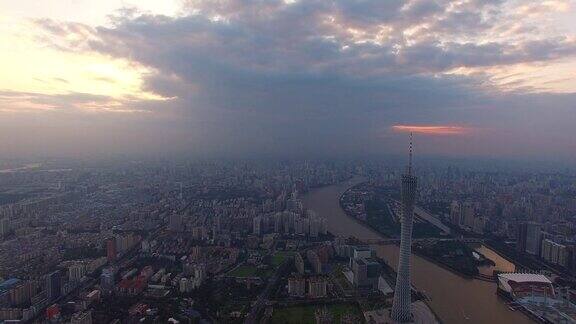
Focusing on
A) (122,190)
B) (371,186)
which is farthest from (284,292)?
(371,186)

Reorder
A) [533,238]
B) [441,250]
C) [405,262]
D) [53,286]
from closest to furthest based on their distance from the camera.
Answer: [405,262] < [53,286] < [441,250] < [533,238]

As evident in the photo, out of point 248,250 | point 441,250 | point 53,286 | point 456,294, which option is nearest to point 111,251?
point 53,286

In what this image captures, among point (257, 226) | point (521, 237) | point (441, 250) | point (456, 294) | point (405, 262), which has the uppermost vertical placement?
point (405, 262)

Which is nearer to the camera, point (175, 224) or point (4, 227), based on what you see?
point (4, 227)

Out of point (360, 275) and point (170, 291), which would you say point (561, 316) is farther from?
point (170, 291)

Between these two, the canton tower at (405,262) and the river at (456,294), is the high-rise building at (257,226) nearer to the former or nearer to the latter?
the river at (456,294)

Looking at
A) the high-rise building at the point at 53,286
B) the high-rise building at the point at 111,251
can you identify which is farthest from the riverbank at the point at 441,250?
the high-rise building at the point at 53,286

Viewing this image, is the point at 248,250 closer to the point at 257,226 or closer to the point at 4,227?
the point at 257,226
